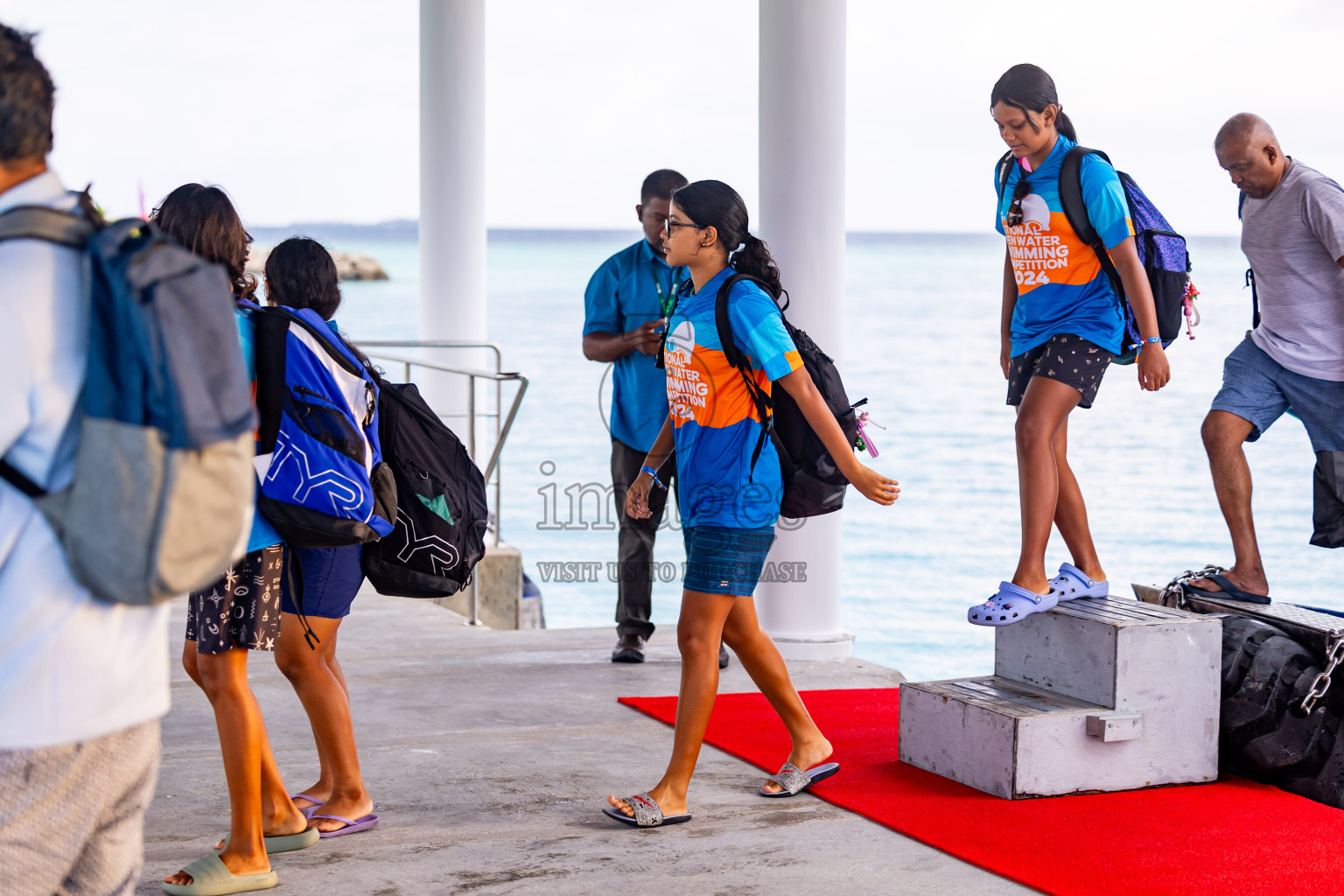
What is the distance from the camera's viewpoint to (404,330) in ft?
120

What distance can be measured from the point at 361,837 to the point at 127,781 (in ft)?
5.42

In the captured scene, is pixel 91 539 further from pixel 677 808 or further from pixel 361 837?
pixel 677 808

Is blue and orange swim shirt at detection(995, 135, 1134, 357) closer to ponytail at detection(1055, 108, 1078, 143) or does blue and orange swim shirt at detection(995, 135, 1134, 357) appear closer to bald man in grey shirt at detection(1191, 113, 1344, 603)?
ponytail at detection(1055, 108, 1078, 143)

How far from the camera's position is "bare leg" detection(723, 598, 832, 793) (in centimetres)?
326

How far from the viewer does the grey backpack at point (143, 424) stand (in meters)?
1.35

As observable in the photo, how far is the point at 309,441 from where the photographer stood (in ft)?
8.40

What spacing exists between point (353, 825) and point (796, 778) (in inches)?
43.6

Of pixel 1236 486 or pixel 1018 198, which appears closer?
pixel 1018 198

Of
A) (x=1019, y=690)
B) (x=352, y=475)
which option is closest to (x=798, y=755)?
(x=1019, y=690)

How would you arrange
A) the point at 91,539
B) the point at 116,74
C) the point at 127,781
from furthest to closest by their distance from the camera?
1. the point at 116,74
2. the point at 127,781
3. the point at 91,539

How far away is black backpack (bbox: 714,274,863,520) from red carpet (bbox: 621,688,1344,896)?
79cm

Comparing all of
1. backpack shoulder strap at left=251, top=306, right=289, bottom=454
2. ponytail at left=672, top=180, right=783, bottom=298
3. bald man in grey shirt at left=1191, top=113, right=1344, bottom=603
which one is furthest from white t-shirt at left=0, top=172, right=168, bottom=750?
bald man in grey shirt at left=1191, top=113, right=1344, bottom=603

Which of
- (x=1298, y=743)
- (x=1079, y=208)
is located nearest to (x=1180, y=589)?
(x=1298, y=743)

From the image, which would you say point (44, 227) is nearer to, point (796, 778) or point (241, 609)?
point (241, 609)
